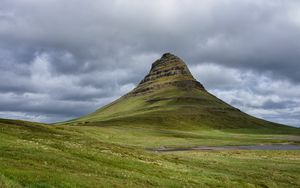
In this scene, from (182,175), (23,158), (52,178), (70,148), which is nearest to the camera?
(52,178)

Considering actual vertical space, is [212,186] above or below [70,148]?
below

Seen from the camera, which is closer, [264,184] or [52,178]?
[52,178]

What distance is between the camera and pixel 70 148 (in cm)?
4691

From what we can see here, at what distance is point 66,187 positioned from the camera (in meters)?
24.8

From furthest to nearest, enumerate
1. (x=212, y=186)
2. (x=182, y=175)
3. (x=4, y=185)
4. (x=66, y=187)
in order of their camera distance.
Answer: (x=182, y=175) → (x=212, y=186) → (x=66, y=187) → (x=4, y=185)

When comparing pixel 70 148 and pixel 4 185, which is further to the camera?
pixel 70 148

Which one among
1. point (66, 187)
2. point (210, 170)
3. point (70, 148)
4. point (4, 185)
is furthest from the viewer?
point (210, 170)

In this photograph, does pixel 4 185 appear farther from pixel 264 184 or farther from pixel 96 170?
pixel 264 184

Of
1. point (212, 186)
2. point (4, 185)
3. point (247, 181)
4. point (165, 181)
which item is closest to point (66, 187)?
point (4, 185)

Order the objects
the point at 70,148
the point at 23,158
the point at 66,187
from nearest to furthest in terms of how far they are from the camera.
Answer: the point at 66,187, the point at 23,158, the point at 70,148

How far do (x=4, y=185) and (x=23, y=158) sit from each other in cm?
1547

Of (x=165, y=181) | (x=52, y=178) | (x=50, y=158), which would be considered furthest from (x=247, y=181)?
(x=52, y=178)

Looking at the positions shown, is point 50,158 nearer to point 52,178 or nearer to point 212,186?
point 52,178

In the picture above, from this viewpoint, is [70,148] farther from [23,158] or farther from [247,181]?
[247,181]
